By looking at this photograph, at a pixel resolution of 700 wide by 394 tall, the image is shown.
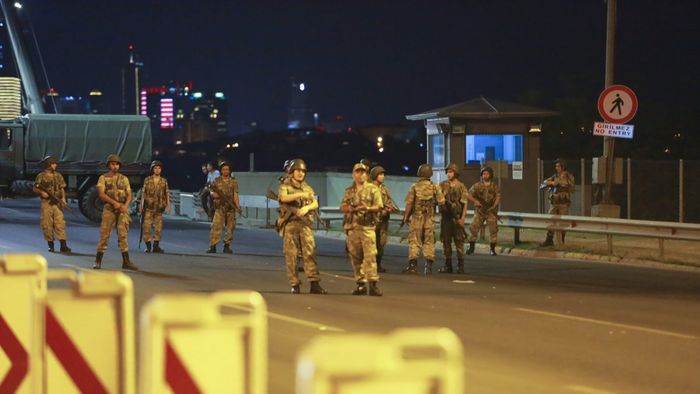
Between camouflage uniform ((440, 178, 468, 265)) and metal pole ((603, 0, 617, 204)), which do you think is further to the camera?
metal pole ((603, 0, 617, 204))

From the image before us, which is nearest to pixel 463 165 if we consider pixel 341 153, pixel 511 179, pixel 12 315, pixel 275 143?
pixel 511 179

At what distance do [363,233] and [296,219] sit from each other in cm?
93

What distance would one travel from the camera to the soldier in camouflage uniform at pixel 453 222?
19.3 metres

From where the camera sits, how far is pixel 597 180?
2489 centimetres

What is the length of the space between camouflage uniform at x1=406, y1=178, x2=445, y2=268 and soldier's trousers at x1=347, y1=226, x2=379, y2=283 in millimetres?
3081

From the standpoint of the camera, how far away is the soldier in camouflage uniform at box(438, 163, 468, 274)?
63.5 feet

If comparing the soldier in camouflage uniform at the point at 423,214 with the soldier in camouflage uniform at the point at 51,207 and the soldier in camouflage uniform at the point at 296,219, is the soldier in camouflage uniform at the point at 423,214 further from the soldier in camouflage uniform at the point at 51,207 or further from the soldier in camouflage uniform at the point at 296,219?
the soldier in camouflage uniform at the point at 51,207

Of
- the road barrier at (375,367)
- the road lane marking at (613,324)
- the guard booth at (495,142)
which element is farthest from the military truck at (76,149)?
the road barrier at (375,367)

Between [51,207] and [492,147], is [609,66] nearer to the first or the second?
[492,147]

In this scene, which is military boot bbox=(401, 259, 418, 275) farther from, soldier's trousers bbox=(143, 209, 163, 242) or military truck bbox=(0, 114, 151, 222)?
military truck bbox=(0, 114, 151, 222)

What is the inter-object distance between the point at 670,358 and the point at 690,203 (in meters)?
18.0

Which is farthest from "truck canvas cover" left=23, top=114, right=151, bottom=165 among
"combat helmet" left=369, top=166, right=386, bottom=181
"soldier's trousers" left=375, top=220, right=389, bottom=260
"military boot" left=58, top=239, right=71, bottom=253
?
"combat helmet" left=369, top=166, right=386, bottom=181

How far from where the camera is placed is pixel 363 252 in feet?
51.4

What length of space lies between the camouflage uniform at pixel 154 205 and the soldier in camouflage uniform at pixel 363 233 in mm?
8015
